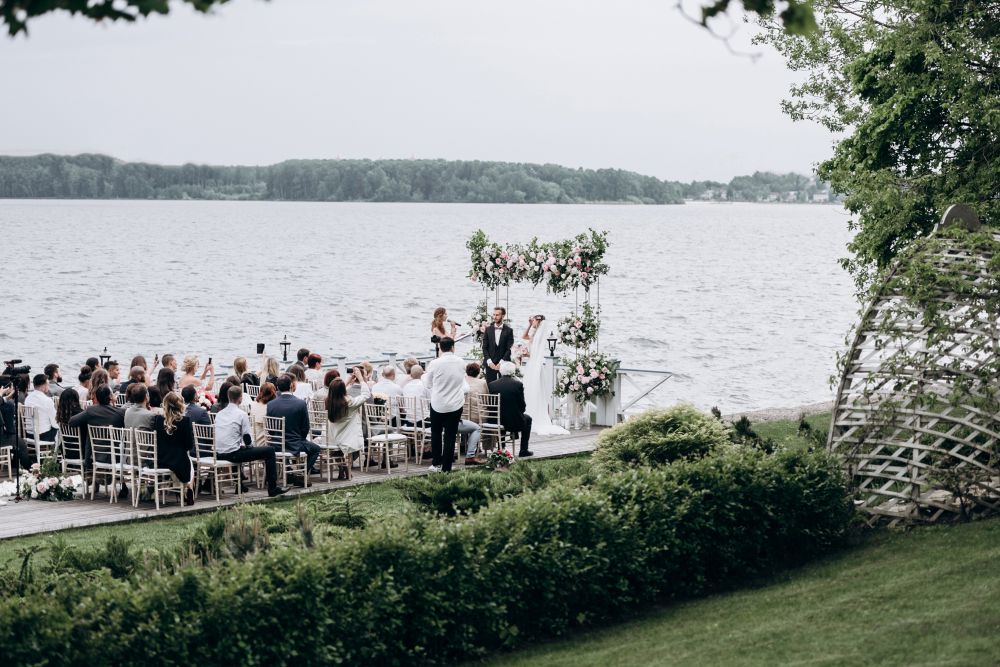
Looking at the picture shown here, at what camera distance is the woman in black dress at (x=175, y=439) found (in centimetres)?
1354

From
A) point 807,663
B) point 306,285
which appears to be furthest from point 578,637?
point 306,285

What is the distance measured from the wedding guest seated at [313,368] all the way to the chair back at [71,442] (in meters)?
3.49

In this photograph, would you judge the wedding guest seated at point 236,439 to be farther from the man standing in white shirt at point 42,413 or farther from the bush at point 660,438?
the bush at point 660,438

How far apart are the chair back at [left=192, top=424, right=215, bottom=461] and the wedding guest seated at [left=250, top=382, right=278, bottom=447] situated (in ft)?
2.72

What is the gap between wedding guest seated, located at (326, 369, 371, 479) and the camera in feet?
49.8

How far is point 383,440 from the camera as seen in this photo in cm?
1588

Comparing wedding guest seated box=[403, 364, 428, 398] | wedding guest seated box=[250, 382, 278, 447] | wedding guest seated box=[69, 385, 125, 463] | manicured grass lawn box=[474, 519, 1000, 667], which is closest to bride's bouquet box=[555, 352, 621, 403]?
wedding guest seated box=[403, 364, 428, 398]

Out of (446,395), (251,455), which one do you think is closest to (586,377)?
(446,395)

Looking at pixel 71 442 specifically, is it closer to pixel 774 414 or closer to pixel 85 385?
pixel 85 385

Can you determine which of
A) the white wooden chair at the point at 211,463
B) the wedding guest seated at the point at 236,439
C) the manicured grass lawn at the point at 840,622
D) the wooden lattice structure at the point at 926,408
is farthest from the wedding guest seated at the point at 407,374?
the manicured grass lawn at the point at 840,622

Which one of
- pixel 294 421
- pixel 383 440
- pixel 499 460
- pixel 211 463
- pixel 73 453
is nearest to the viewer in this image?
pixel 211 463

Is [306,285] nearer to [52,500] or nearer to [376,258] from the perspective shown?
[376,258]

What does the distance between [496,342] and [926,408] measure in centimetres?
880

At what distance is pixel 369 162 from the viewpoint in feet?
343
